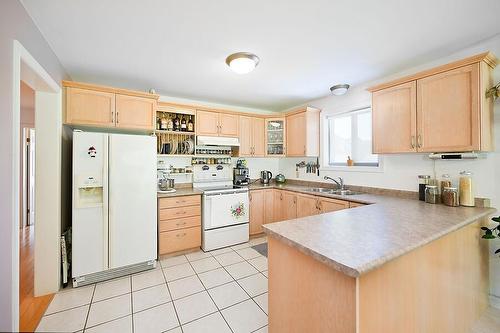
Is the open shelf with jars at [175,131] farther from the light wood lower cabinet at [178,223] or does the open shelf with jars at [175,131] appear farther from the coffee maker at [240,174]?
the coffee maker at [240,174]

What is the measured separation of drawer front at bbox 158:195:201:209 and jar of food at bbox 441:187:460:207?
2620 millimetres

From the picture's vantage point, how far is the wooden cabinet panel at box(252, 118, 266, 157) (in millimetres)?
3658

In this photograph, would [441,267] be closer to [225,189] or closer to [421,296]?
[421,296]

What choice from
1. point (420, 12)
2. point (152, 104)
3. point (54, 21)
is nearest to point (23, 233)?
point (54, 21)

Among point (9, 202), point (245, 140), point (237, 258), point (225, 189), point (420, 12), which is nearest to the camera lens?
point (9, 202)

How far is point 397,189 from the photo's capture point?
95.7 inches

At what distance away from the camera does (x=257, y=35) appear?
1.72 meters

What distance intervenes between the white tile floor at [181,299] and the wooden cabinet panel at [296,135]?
180 cm

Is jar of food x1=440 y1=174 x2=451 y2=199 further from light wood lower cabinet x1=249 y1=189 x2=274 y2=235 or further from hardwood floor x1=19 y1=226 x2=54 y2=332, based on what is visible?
hardwood floor x1=19 y1=226 x2=54 y2=332

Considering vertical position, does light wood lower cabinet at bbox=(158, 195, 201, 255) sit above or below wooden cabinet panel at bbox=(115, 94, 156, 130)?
below

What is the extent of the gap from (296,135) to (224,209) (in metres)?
1.67

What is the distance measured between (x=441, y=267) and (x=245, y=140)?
2.81m

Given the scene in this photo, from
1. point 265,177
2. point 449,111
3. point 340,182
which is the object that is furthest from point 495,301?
point 265,177

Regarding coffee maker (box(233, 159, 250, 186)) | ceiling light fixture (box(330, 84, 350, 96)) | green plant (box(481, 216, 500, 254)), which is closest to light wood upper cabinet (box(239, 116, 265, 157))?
coffee maker (box(233, 159, 250, 186))
